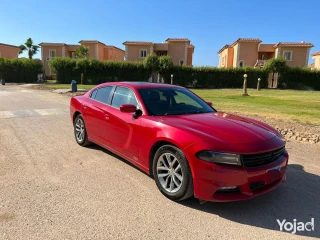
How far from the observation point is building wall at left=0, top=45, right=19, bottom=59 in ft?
167

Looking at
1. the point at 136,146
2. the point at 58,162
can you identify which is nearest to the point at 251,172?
the point at 136,146

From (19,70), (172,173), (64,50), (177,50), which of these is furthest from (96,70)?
(172,173)

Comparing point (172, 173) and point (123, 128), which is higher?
point (123, 128)

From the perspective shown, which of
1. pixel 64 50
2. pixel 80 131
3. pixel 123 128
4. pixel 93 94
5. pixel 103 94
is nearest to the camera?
pixel 123 128

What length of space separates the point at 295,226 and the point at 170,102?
8.05ft

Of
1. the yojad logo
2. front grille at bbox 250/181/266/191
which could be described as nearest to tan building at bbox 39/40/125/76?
front grille at bbox 250/181/266/191

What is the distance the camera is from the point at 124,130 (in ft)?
13.4

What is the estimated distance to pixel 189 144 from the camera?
120 inches

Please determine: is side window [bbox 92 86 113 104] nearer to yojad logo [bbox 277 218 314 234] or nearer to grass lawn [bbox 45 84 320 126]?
yojad logo [bbox 277 218 314 234]

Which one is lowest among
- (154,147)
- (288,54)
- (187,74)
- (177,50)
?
(154,147)

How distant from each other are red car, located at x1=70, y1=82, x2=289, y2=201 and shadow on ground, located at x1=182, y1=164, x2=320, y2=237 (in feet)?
0.88

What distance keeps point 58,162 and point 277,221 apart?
3554 mm

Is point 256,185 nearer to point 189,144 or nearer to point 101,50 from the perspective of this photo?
point 189,144

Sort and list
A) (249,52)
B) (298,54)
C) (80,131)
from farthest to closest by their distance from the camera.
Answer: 1. (249,52)
2. (298,54)
3. (80,131)
